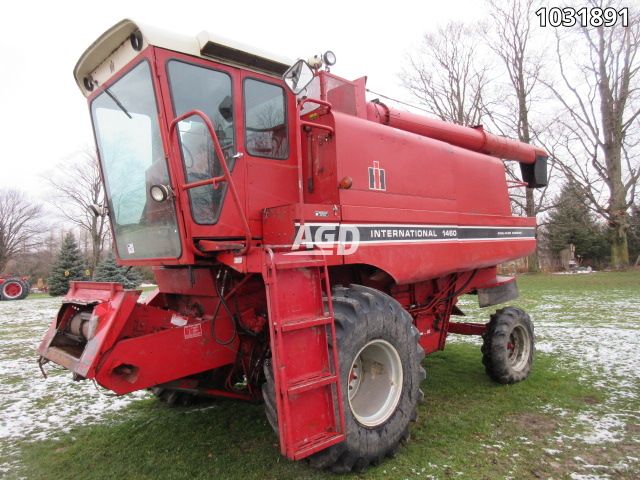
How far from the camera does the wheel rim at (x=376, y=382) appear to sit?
3479 mm

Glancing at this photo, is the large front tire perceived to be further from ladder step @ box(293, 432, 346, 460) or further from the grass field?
the grass field

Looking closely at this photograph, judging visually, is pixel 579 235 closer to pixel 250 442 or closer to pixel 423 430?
pixel 423 430

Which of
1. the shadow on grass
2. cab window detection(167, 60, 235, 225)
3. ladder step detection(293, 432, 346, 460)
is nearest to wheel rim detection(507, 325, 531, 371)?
the shadow on grass

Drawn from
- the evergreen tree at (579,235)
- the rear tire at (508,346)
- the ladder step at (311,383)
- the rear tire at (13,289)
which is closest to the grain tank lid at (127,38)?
the ladder step at (311,383)

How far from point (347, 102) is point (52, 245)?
52581 mm

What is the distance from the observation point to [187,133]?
3.42 meters

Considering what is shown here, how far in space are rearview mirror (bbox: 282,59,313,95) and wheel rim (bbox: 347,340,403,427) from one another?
1943 millimetres

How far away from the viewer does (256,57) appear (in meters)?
3.61

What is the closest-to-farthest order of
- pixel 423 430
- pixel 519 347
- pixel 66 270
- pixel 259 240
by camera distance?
pixel 259 240 < pixel 423 430 < pixel 519 347 < pixel 66 270

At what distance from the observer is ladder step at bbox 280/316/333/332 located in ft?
9.52

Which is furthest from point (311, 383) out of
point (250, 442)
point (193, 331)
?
point (250, 442)

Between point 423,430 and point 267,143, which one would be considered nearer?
point 267,143

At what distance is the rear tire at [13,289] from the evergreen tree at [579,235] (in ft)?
98.8

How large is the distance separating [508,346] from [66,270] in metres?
22.1
